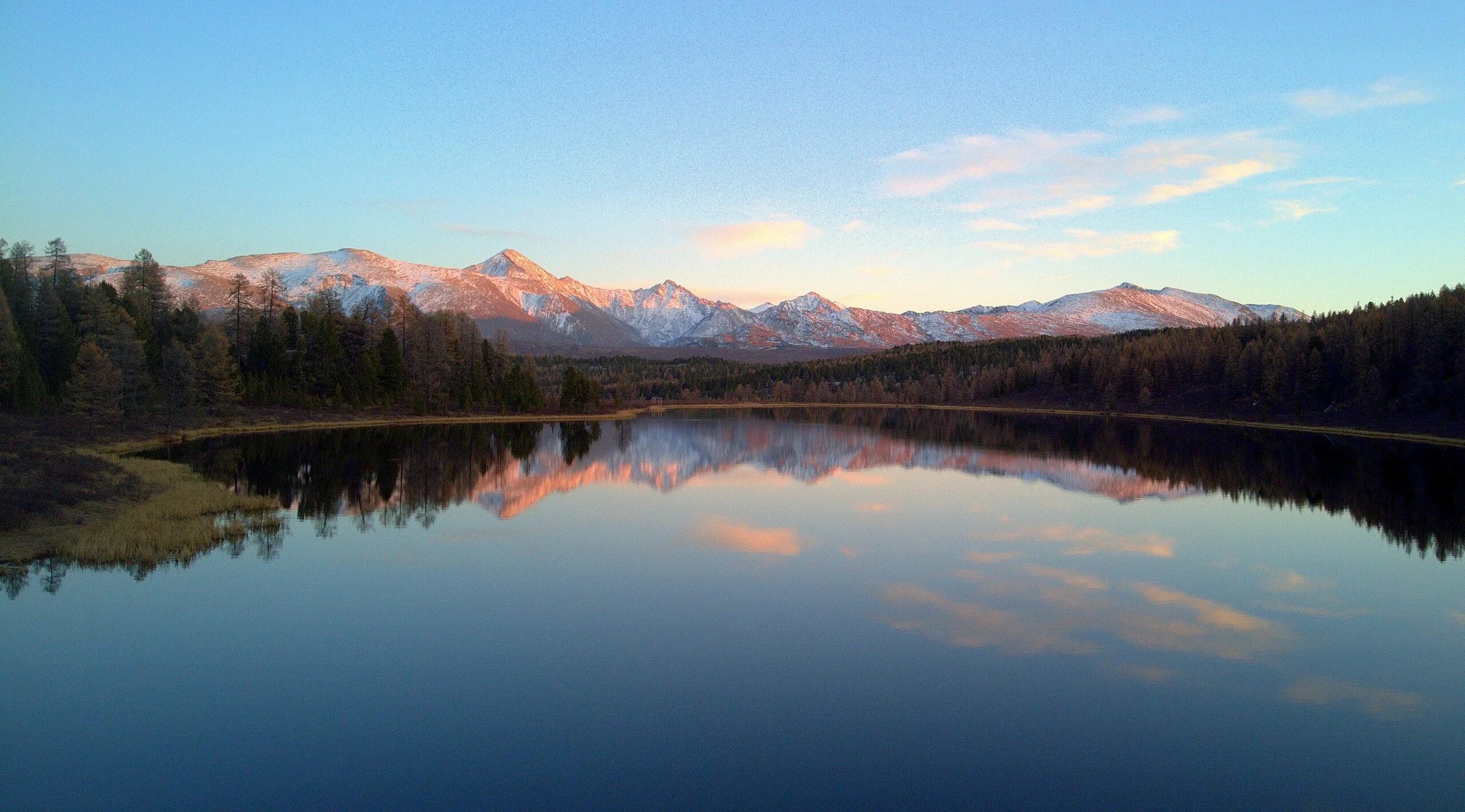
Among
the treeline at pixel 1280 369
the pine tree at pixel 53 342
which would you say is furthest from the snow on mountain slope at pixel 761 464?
the treeline at pixel 1280 369

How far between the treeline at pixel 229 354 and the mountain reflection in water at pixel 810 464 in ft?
23.5

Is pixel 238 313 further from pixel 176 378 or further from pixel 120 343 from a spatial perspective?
pixel 120 343

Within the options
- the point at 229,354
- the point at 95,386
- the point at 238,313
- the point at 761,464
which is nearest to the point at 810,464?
the point at 761,464

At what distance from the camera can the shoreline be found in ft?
193

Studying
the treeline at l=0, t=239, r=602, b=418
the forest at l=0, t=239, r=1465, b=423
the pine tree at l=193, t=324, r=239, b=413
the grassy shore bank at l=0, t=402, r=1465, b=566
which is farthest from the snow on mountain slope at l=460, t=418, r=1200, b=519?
the pine tree at l=193, t=324, r=239, b=413

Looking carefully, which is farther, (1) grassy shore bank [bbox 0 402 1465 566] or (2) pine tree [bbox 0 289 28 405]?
(2) pine tree [bbox 0 289 28 405]

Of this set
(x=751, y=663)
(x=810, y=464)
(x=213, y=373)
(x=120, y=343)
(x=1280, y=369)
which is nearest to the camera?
(x=751, y=663)

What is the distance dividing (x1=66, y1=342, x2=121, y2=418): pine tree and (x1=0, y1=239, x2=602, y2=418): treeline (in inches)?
3.9

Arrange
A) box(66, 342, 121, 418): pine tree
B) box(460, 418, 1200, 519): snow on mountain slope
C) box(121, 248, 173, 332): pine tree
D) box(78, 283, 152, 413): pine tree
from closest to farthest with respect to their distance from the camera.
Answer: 1. box(460, 418, 1200, 519): snow on mountain slope
2. box(66, 342, 121, 418): pine tree
3. box(78, 283, 152, 413): pine tree
4. box(121, 248, 173, 332): pine tree

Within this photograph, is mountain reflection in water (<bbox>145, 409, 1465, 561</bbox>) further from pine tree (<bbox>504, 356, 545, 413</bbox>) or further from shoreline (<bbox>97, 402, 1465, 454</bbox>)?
pine tree (<bbox>504, 356, 545, 413</bbox>)

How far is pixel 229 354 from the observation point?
8112cm

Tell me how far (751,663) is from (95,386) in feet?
184

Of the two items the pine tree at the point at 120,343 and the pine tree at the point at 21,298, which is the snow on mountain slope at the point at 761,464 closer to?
the pine tree at the point at 120,343

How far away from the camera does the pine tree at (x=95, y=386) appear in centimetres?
5356
